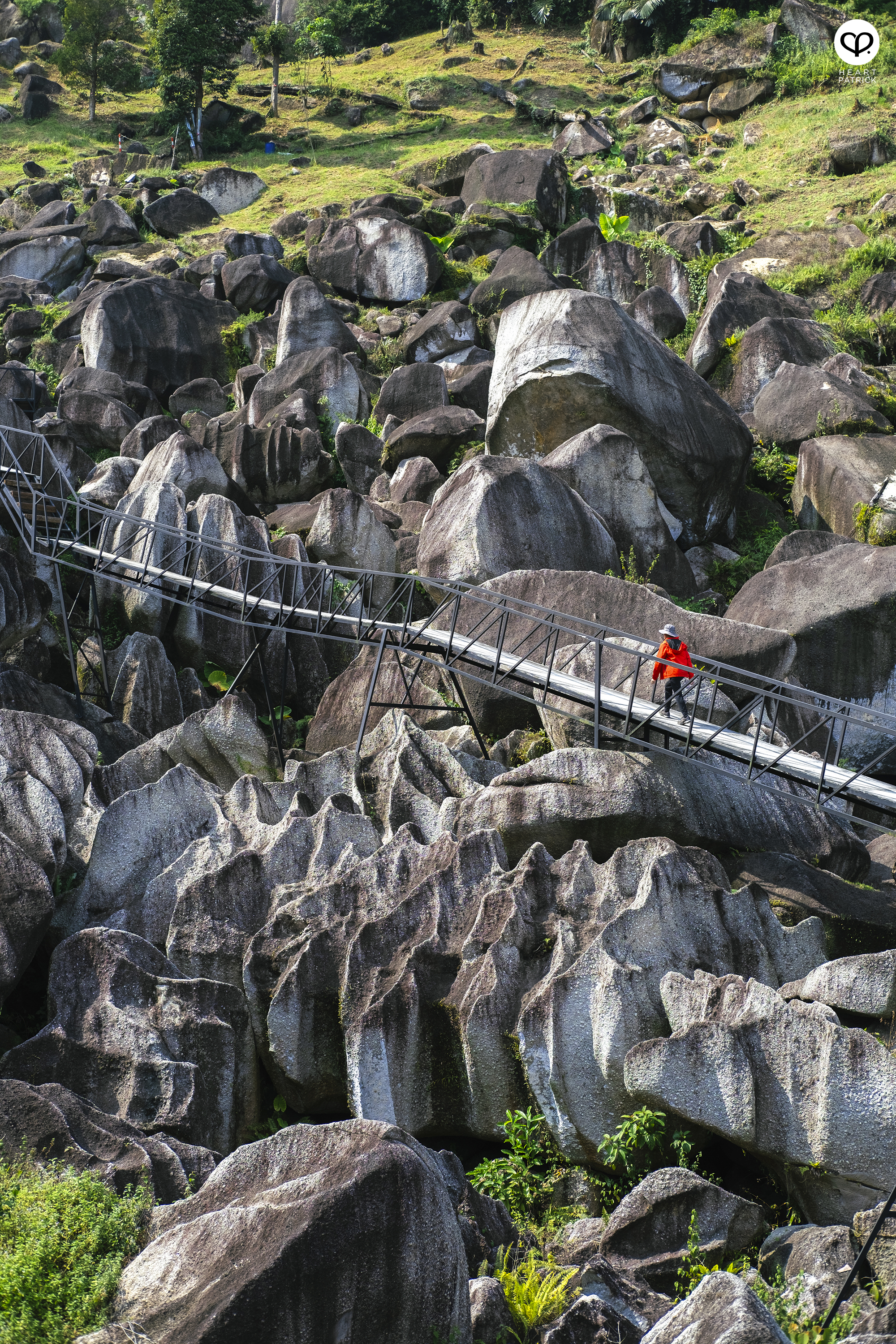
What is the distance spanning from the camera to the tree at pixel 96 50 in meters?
54.2

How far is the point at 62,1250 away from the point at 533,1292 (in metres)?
2.78

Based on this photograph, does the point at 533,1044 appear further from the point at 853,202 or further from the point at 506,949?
the point at 853,202

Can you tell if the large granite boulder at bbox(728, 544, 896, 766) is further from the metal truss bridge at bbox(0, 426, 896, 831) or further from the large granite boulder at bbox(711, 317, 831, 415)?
the large granite boulder at bbox(711, 317, 831, 415)

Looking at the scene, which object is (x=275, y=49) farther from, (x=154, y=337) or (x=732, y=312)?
(x=732, y=312)

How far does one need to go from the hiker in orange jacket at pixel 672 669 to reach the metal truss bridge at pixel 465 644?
142mm

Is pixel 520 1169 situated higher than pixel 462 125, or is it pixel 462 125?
pixel 462 125

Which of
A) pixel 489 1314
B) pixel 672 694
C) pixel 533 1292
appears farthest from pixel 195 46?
pixel 489 1314

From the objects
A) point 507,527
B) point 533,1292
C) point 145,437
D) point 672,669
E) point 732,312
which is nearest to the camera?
point 533,1292

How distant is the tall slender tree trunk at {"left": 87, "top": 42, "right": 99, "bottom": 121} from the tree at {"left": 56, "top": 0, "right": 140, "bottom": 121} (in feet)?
0.07

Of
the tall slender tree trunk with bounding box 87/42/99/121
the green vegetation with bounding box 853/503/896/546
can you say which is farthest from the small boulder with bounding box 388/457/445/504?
the tall slender tree trunk with bounding box 87/42/99/121

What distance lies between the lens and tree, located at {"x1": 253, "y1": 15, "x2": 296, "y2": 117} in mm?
54281

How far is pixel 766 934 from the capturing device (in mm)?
11320

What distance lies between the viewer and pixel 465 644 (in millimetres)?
15430

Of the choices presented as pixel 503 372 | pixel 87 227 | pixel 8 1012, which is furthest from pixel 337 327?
pixel 8 1012
